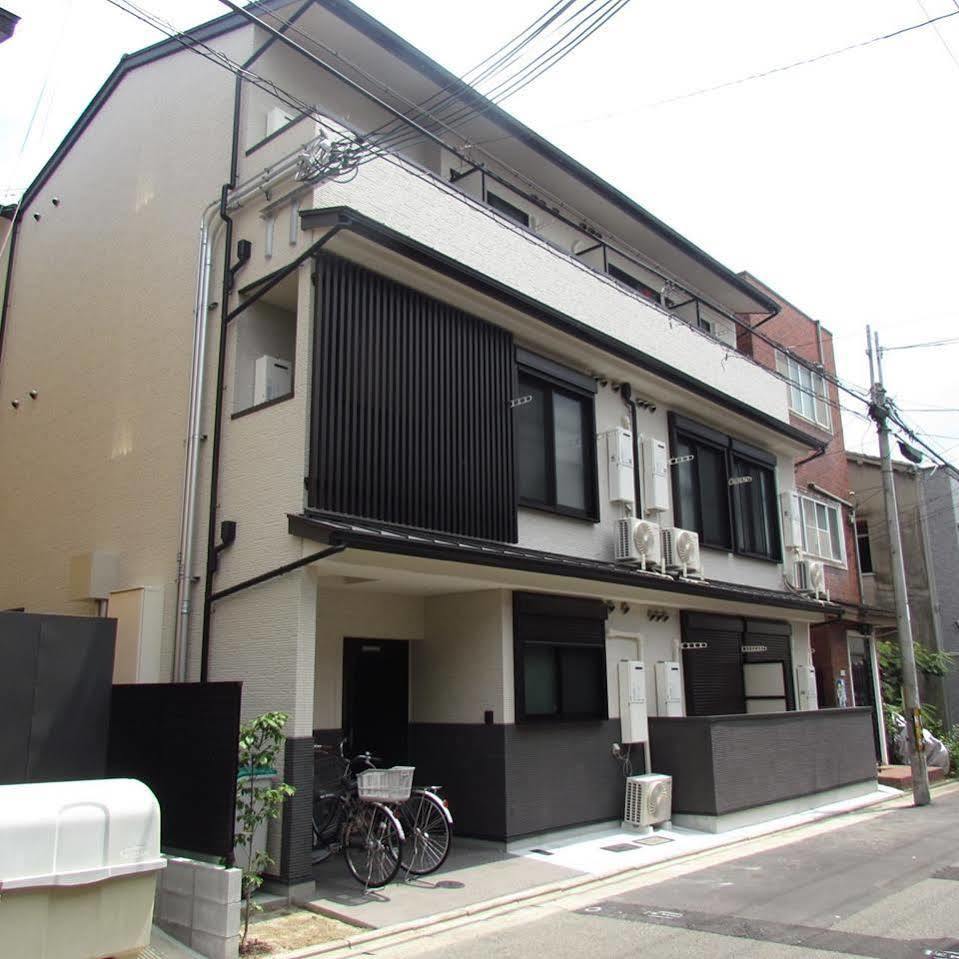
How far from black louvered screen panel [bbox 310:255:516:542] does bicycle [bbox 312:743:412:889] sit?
2824 mm

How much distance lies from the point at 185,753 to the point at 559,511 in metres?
6.02

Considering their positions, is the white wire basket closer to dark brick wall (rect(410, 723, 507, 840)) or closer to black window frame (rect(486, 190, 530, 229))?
dark brick wall (rect(410, 723, 507, 840))

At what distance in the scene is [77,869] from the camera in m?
5.52

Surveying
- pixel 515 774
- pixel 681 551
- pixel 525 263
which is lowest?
pixel 515 774

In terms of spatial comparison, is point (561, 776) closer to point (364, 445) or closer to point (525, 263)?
point (364, 445)

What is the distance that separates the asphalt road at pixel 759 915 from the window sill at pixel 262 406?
206 inches

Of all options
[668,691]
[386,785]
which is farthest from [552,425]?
[386,785]

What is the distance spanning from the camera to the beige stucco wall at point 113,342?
36.3 ft

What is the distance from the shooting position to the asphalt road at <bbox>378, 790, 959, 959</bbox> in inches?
261

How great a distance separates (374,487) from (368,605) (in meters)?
1.96

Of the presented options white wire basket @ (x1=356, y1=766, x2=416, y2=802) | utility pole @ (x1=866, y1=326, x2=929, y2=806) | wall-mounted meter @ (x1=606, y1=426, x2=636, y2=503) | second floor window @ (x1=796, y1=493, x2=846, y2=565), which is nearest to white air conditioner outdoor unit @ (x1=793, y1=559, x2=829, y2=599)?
second floor window @ (x1=796, y1=493, x2=846, y2=565)

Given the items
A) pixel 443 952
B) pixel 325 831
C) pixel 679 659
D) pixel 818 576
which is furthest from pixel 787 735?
pixel 443 952

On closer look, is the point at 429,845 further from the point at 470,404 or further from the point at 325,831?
the point at 470,404

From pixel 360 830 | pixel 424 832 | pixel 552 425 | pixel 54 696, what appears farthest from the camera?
pixel 552 425
